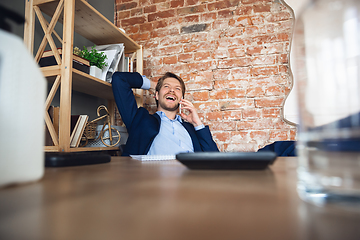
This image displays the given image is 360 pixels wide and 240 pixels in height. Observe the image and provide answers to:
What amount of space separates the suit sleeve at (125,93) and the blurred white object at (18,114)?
1.67 meters

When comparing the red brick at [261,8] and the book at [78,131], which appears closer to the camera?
the book at [78,131]

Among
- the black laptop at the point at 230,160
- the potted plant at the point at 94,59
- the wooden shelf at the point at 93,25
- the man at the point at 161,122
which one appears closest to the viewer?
the black laptop at the point at 230,160

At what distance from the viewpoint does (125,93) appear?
1906 mm

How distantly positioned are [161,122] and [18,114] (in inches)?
74.1

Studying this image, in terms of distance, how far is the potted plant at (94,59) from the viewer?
1.73 metres

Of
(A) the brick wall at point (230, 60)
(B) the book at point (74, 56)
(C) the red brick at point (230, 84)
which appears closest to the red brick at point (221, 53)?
(A) the brick wall at point (230, 60)

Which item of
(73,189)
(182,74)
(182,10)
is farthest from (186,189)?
(182,10)

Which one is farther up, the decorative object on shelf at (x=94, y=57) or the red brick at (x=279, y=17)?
the red brick at (x=279, y=17)

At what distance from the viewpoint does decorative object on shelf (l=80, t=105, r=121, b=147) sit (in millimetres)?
1686

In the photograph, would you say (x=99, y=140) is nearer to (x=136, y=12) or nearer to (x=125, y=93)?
(x=125, y=93)

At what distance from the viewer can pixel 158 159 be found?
71 cm

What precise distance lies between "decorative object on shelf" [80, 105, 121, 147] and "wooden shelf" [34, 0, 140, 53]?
2.28 ft

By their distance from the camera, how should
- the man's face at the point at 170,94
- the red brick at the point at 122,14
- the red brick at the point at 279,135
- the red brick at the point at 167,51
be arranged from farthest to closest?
1. the red brick at the point at 122,14
2. the red brick at the point at 167,51
3. the man's face at the point at 170,94
4. the red brick at the point at 279,135

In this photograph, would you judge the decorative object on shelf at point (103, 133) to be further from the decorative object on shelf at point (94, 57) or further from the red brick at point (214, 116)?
the red brick at point (214, 116)
